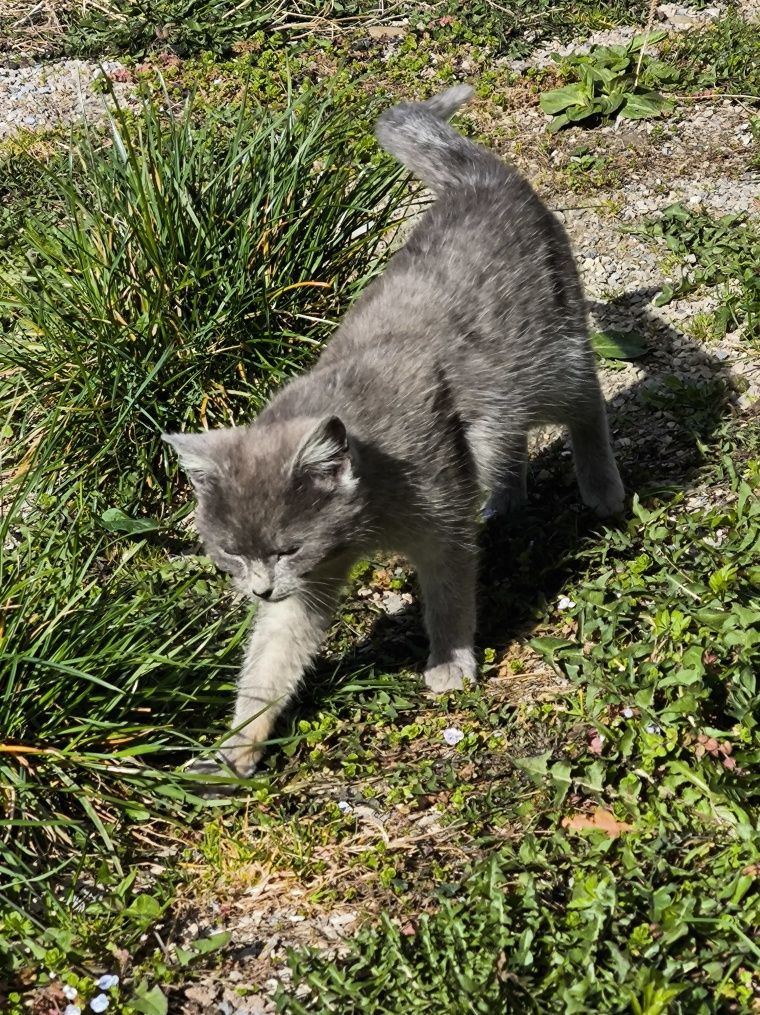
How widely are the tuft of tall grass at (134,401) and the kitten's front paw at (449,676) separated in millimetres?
686

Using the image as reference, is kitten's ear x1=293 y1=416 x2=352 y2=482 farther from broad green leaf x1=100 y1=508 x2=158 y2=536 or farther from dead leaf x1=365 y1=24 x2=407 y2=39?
dead leaf x1=365 y1=24 x2=407 y2=39

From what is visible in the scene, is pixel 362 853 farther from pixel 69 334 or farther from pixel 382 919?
pixel 69 334

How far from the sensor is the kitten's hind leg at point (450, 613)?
421 centimetres

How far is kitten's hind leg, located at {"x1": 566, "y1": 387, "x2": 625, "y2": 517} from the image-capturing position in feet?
16.0

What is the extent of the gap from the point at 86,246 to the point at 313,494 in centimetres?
196

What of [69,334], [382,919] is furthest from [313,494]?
[69,334]

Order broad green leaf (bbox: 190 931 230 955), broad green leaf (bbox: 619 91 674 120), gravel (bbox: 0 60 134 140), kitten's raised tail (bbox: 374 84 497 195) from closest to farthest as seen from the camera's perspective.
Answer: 1. broad green leaf (bbox: 190 931 230 955)
2. kitten's raised tail (bbox: 374 84 497 195)
3. broad green leaf (bbox: 619 91 674 120)
4. gravel (bbox: 0 60 134 140)

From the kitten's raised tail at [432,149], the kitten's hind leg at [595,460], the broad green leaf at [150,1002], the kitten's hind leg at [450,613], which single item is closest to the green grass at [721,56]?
the kitten's raised tail at [432,149]

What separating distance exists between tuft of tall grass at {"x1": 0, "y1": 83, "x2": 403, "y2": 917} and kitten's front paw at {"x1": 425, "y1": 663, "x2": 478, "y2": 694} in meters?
0.69

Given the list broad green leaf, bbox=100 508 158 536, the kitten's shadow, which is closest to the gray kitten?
the kitten's shadow

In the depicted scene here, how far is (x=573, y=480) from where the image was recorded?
17.5 feet

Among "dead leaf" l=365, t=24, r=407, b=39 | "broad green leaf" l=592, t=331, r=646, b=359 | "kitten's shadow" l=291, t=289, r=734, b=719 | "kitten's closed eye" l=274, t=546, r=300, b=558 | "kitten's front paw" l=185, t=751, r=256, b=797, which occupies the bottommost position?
"kitten's shadow" l=291, t=289, r=734, b=719

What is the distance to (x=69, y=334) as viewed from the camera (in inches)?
192

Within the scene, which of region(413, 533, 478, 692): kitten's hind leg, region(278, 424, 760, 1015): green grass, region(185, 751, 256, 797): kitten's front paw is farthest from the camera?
region(413, 533, 478, 692): kitten's hind leg
